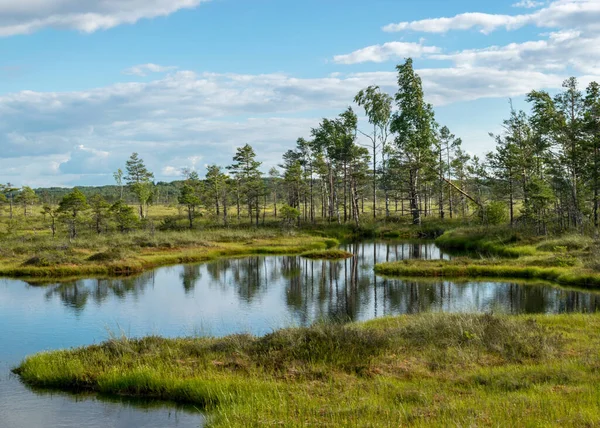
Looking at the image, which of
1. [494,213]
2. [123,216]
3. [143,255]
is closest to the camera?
[143,255]

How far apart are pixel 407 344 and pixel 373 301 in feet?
42.2

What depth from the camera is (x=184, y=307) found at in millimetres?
28203

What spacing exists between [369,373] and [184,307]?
1688 centimetres

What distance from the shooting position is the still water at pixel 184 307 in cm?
1372

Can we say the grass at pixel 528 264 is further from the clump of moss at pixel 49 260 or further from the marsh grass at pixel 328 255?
the clump of moss at pixel 49 260

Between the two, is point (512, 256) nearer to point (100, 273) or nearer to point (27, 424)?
point (100, 273)

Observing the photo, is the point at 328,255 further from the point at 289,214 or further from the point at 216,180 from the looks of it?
the point at 216,180

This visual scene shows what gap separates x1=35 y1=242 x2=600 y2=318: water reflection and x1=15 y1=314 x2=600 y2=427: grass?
6482 mm

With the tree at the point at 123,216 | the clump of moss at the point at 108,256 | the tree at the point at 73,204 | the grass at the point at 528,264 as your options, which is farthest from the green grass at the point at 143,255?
the grass at the point at 528,264

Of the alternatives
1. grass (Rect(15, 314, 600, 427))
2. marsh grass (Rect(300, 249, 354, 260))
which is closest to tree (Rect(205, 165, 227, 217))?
marsh grass (Rect(300, 249, 354, 260))

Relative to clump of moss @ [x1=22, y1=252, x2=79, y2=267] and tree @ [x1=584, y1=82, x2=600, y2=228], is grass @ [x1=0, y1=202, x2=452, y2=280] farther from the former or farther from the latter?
tree @ [x1=584, y1=82, x2=600, y2=228]

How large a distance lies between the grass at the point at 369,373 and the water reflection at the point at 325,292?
21.3 feet

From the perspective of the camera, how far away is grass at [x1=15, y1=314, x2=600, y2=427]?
A: 33.3 ft

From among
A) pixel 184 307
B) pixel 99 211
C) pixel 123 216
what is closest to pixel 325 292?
pixel 184 307
